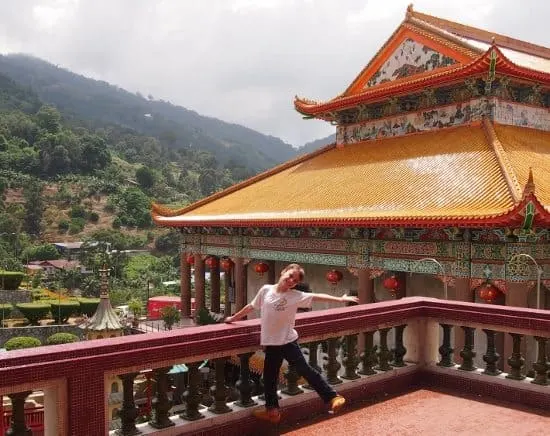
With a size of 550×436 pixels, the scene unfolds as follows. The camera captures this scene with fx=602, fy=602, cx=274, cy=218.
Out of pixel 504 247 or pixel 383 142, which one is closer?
pixel 504 247

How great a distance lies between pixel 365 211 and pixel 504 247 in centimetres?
353

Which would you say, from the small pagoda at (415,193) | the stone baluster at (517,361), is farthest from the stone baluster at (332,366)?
the small pagoda at (415,193)

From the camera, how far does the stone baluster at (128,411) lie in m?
4.51

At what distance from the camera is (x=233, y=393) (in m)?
5.34

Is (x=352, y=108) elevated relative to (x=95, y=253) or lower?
elevated

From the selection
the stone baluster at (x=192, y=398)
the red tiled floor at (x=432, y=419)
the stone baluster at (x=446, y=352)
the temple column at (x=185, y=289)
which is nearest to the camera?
the stone baluster at (x=192, y=398)

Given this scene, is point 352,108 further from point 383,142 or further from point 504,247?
point 504,247

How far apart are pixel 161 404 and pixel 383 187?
12.7m

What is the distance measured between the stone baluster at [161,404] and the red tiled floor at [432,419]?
1120 mm

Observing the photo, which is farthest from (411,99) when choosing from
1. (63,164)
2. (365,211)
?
(63,164)

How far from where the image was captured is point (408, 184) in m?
16.0

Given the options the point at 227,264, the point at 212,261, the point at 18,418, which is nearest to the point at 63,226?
the point at 212,261

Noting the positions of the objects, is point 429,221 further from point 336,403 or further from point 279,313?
point 279,313

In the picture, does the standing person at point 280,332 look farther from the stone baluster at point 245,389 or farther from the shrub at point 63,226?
the shrub at point 63,226
